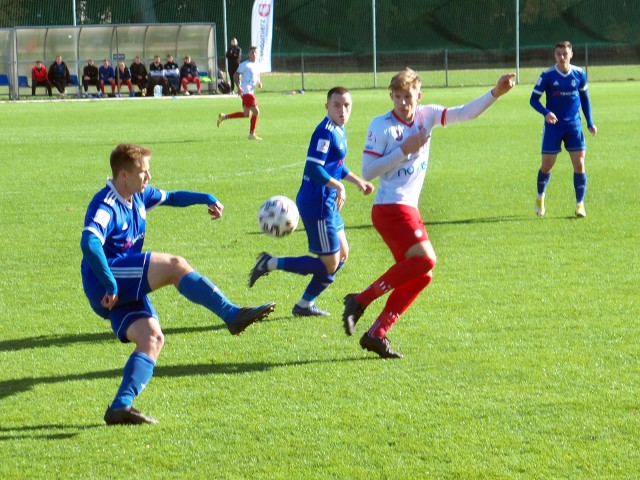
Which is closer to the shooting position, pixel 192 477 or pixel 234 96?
pixel 192 477

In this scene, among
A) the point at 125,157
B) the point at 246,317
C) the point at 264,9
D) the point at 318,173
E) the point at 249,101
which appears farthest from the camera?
the point at 264,9

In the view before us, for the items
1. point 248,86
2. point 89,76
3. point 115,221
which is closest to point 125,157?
point 115,221

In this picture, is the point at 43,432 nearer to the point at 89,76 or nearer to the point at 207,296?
the point at 207,296

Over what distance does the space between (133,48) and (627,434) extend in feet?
128

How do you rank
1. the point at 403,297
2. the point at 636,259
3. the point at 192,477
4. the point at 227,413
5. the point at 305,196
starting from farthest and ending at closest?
the point at 636,259
the point at 305,196
the point at 403,297
the point at 227,413
the point at 192,477

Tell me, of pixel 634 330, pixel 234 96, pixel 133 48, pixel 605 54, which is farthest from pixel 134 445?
pixel 605 54

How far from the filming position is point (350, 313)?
675cm

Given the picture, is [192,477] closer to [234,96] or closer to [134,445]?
[134,445]

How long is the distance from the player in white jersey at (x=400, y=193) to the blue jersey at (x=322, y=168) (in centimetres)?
82

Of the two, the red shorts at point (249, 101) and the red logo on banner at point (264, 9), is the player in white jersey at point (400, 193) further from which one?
the red logo on banner at point (264, 9)

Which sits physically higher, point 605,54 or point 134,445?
point 605,54

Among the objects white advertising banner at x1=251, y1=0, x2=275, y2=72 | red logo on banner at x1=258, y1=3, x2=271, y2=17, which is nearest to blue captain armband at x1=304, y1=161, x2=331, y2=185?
white advertising banner at x1=251, y1=0, x2=275, y2=72

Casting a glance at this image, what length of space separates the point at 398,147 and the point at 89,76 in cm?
3535

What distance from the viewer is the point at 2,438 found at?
5.22m
